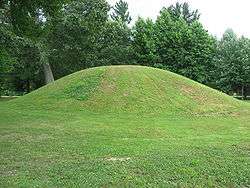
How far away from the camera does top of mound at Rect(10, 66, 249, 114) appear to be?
70.9ft

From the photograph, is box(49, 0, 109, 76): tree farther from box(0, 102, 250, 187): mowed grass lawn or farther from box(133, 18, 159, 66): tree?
box(0, 102, 250, 187): mowed grass lawn

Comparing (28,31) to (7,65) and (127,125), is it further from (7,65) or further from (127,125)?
(7,65)

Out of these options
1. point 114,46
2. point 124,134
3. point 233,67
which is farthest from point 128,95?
point 233,67

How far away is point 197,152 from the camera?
11.6 metres

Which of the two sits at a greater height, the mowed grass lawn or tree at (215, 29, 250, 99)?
tree at (215, 29, 250, 99)

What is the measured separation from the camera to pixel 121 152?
1137cm

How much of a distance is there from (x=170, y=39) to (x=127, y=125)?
A: 30629 mm

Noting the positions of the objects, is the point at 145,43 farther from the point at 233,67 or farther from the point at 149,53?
the point at 233,67

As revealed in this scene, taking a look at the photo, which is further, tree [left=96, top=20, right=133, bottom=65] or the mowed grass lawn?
tree [left=96, top=20, right=133, bottom=65]

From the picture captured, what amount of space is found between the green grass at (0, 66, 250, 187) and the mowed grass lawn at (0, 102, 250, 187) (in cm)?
2

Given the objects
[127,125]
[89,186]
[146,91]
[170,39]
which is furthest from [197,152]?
[170,39]

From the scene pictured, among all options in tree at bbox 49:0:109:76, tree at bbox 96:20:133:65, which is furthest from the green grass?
tree at bbox 96:20:133:65

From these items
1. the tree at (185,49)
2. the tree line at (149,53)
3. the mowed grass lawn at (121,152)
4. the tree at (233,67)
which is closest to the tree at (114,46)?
the tree line at (149,53)

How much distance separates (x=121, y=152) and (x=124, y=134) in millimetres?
3418
